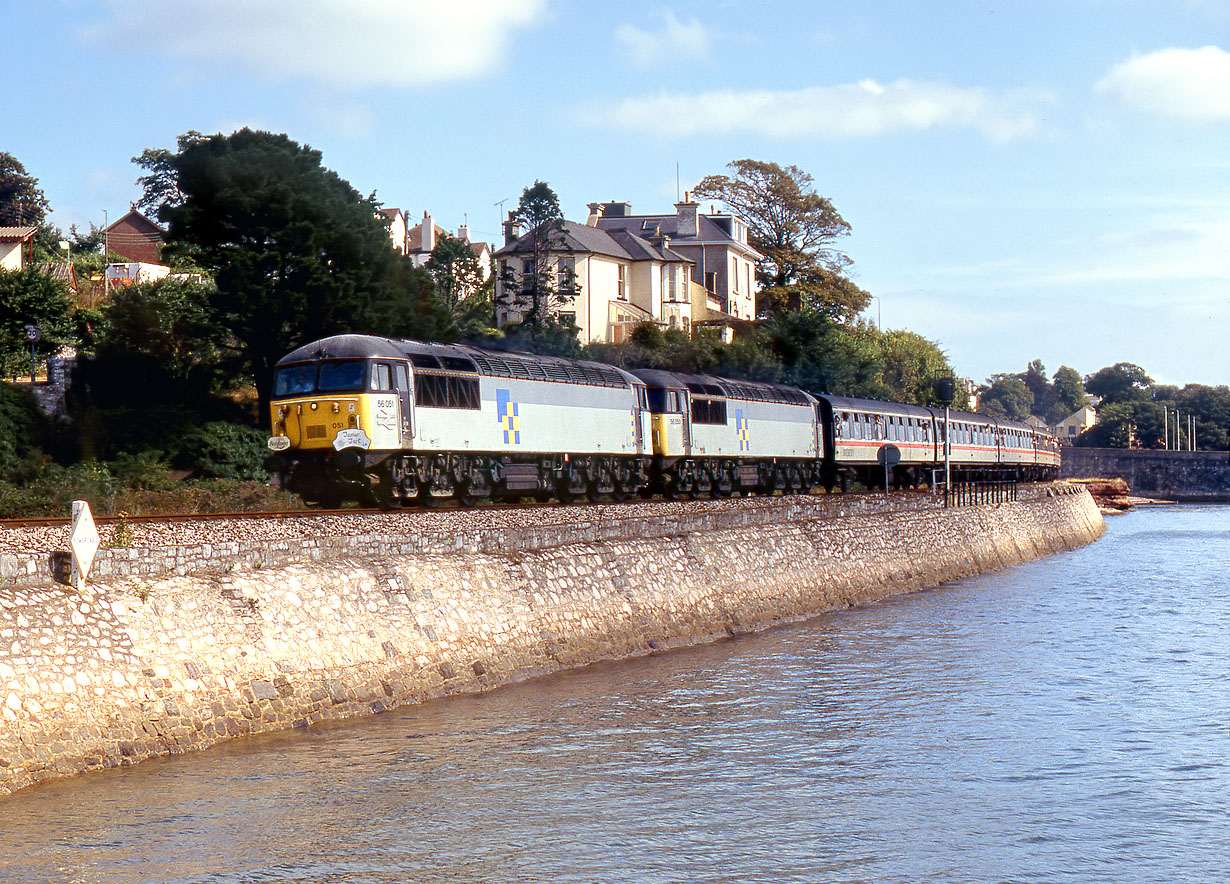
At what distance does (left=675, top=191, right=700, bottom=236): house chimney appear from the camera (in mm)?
96250

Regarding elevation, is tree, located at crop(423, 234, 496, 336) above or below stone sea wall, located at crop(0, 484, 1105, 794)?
above

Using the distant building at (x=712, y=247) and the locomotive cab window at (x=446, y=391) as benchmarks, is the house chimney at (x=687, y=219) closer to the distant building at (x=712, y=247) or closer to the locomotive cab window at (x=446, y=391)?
the distant building at (x=712, y=247)

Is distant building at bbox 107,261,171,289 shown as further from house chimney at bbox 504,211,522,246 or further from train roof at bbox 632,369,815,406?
train roof at bbox 632,369,815,406

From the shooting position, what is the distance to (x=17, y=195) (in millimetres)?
84312

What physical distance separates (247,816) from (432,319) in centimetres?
3448

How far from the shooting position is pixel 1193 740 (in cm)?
1875

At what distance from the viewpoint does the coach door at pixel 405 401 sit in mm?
30939

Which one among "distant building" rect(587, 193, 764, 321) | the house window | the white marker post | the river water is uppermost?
"distant building" rect(587, 193, 764, 321)

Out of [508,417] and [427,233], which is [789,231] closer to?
[427,233]

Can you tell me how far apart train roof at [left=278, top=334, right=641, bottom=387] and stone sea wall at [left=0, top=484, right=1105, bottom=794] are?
736 centimetres

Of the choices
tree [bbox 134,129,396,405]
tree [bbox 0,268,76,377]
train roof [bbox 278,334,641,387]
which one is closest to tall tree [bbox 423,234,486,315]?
tree [bbox 0,268,76,377]

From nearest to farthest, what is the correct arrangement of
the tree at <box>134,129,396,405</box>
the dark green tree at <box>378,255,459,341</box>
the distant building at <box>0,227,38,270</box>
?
the tree at <box>134,129,396,405</box>
the dark green tree at <box>378,255,459,341</box>
the distant building at <box>0,227,38,270</box>

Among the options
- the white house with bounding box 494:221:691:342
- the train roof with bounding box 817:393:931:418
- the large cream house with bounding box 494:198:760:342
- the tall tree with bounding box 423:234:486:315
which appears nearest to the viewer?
the train roof with bounding box 817:393:931:418

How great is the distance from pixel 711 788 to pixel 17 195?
80.4m
